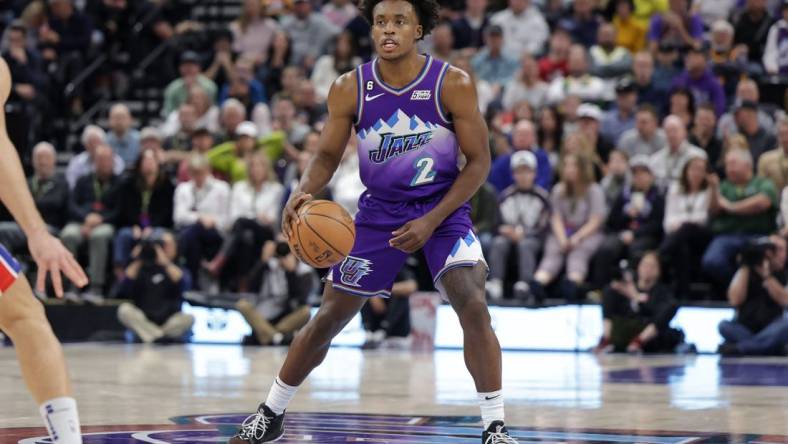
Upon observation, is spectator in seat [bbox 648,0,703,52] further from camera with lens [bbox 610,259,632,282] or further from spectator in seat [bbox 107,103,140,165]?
spectator in seat [bbox 107,103,140,165]

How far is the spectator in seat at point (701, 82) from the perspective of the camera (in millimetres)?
14555

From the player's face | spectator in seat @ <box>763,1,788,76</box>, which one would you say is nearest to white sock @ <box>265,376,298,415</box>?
the player's face

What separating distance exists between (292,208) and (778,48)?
10497mm

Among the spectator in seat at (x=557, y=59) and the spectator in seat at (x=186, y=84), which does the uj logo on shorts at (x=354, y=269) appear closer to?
the spectator in seat at (x=557, y=59)

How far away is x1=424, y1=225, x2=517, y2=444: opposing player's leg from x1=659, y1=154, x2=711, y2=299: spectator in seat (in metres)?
7.29

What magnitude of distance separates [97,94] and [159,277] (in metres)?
5.72

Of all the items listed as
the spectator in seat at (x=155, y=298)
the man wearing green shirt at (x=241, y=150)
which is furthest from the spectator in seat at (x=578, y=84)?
the spectator in seat at (x=155, y=298)

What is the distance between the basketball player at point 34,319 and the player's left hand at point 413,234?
5.59 ft

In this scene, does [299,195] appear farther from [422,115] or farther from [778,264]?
[778,264]

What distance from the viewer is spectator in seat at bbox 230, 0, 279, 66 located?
58.7ft

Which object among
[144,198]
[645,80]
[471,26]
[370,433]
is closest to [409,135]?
[370,433]

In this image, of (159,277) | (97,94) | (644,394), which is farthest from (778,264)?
(97,94)

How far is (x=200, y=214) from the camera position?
1441 centimetres

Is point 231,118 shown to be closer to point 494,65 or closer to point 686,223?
point 494,65
